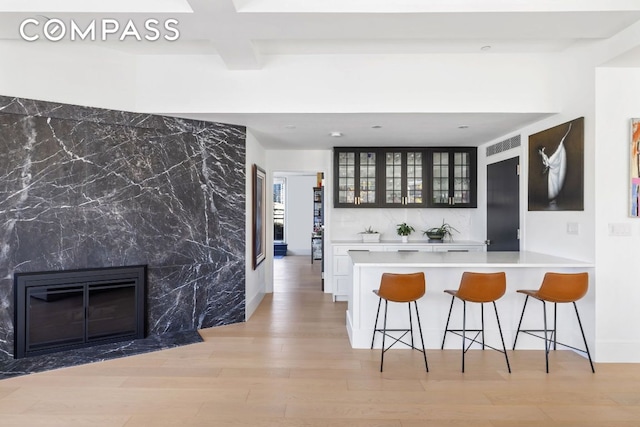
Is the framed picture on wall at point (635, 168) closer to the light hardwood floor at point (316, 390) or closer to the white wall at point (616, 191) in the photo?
the white wall at point (616, 191)

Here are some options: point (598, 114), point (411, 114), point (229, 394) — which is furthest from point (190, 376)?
point (598, 114)

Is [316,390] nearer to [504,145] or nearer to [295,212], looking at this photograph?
[504,145]

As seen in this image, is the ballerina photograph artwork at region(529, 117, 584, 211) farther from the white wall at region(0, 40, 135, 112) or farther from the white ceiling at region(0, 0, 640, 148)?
the white wall at region(0, 40, 135, 112)

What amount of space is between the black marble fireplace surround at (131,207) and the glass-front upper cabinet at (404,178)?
2.34 m

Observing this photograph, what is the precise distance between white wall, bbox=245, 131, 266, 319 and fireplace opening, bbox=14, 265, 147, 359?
1226 mm

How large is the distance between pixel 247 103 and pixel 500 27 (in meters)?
2.36

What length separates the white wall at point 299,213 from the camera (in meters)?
11.6

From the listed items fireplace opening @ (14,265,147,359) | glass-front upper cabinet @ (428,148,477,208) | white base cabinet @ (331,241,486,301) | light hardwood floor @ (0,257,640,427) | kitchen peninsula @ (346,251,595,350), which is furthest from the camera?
glass-front upper cabinet @ (428,148,477,208)

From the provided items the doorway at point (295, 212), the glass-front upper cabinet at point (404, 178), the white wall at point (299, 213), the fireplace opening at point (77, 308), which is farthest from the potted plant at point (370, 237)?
the white wall at point (299, 213)

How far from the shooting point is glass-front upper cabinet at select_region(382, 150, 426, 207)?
19.2ft

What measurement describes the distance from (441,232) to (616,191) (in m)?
2.75

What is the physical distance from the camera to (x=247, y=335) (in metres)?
4.14

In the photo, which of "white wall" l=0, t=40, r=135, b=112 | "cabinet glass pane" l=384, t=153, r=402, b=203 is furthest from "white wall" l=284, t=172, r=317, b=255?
"white wall" l=0, t=40, r=135, b=112

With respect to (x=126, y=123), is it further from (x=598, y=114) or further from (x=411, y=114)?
(x=598, y=114)
